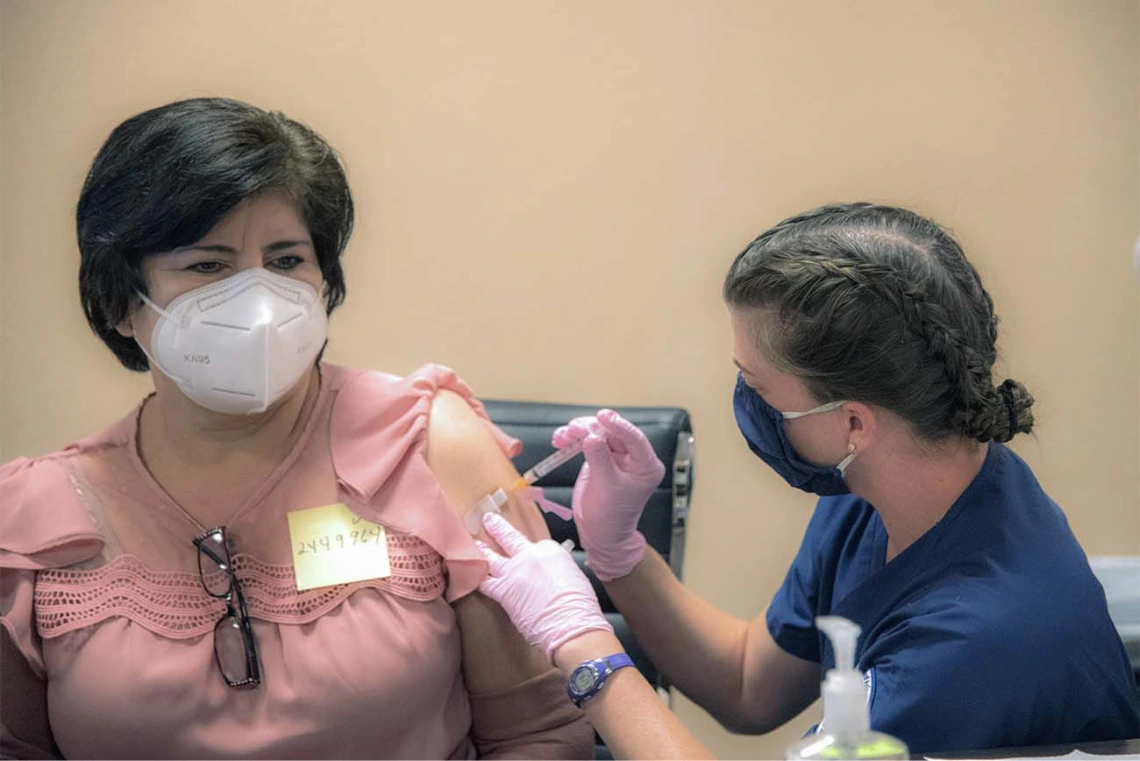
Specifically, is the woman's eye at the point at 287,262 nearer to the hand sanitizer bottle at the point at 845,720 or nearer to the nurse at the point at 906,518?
the nurse at the point at 906,518

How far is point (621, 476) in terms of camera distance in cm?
175

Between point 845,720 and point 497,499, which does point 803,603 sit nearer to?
point 497,499

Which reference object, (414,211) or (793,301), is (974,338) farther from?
(414,211)

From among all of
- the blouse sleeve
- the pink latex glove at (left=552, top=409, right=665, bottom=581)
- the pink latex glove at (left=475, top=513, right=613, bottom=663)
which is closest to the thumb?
the pink latex glove at (left=552, top=409, right=665, bottom=581)

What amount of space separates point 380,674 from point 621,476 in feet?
1.64

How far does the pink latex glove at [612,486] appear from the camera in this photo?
5.66 feet

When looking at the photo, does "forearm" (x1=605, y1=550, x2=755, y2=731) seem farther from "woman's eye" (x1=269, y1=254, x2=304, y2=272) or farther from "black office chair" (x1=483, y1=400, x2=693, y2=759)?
"woman's eye" (x1=269, y1=254, x2=304, y2=272)

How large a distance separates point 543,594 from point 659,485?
47 cm

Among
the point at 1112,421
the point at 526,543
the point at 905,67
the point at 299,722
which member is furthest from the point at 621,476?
the point at 1112,421

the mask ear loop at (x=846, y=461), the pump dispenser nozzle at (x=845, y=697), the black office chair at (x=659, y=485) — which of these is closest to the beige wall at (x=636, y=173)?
the black office chair at (x=659, y=485)

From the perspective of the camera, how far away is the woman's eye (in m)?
1.56

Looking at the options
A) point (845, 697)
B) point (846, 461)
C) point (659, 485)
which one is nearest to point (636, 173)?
point (659, 485)

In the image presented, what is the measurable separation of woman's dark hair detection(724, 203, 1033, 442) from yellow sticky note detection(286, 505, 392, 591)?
58 cm

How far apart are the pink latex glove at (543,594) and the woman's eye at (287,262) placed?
48cm
